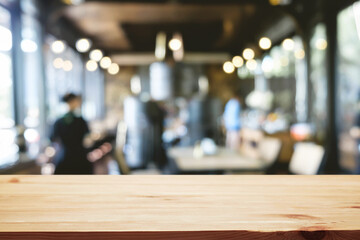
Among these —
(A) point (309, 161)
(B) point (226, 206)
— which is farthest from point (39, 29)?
(B) point (226, 206)

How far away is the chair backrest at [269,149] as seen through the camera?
360 cm

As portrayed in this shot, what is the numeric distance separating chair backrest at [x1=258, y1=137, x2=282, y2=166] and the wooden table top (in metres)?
2.94

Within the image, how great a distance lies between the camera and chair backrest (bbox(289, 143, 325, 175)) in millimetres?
2829

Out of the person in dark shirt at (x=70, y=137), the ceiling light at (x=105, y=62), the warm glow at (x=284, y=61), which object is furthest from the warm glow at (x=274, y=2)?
the ceiling light at (x=105, y=62)

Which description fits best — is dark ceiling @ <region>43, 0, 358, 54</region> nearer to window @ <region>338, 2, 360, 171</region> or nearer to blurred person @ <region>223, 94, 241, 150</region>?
window @ <region>338, 2, 360, 171</region>

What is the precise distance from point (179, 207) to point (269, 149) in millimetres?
3488

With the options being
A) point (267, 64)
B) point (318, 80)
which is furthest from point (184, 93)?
point (267, 64)

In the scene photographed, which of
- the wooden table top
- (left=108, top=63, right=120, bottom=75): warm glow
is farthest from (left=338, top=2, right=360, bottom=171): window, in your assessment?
(left=108, top=63, right=120, bottom=75): warm glow

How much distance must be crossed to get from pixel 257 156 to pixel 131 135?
3079 mm

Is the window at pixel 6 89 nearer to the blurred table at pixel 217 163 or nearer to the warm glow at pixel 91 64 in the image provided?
the blurred table at pixel 217 163

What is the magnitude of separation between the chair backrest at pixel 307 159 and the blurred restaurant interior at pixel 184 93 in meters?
0.01

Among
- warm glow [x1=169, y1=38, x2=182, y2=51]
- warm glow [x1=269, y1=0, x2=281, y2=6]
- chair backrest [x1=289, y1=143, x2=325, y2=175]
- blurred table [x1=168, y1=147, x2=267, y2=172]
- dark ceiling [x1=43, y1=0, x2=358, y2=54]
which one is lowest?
blurred table [x1=168, y1=147, x2=267, y2=172]

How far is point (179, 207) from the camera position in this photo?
53 centimetres

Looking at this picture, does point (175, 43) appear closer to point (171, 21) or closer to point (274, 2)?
point (171, 21)
